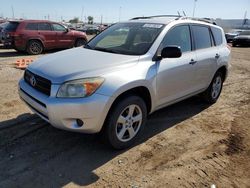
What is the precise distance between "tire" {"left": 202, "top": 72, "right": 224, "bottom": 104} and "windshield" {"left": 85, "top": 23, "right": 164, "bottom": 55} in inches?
82.3

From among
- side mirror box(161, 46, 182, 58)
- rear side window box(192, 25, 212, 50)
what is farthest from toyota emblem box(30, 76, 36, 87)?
rear side window box(192, 25, 212, 50)

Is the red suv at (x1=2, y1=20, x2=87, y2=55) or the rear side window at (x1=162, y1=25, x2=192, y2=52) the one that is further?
the red suv at (x1=2, y1=20, x2=87, y2=55)

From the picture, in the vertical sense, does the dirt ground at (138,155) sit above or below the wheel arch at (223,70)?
below

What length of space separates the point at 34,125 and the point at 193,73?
9.44 feet

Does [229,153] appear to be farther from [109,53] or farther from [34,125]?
[34,125]

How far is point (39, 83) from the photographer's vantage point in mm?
3723

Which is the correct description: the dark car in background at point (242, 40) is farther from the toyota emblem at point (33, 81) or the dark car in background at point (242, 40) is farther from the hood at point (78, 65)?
the toyota emblem at point (33, 81)

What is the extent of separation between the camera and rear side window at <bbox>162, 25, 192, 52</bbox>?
4453 mm

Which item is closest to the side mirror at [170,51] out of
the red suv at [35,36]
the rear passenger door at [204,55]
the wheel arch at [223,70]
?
the rear passenger door at [204,55]

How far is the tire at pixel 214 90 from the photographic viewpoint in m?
5.91

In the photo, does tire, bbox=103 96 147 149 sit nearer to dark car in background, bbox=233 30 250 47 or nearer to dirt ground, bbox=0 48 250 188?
dirt ground, bbox=0 48 250 188

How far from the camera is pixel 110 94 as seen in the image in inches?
134

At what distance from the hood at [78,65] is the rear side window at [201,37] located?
1.74 m

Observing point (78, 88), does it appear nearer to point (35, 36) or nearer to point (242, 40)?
point (35, 36)
